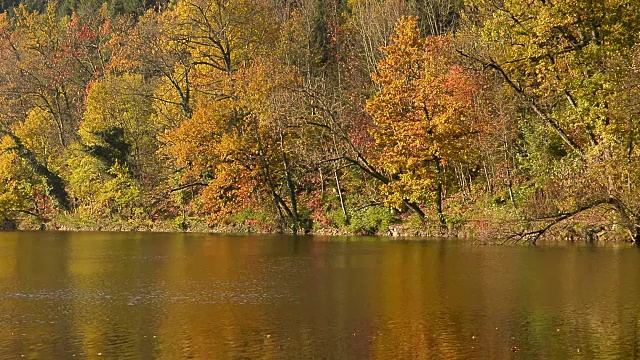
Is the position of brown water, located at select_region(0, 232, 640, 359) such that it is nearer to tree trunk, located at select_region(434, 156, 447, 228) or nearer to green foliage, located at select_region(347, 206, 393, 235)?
tree trunk, located at select_region(434, 156, 447, 228)

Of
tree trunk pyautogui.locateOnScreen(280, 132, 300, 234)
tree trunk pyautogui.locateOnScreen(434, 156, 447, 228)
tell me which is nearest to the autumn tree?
tree trunk pyautogui.locateOnScreen(434, 156, 447, 228)

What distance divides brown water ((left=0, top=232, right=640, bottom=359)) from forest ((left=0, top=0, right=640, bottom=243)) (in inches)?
185

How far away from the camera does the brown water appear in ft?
A: 59.4

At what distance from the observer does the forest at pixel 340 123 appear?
104 ft

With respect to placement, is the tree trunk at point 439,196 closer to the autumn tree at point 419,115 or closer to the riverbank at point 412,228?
the autumn tree at point 419,115

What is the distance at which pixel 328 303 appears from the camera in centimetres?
2392

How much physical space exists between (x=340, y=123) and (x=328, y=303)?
27602 mm

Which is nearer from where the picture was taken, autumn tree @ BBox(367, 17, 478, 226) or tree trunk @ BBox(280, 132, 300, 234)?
autumn tree @ BBox(367, 17, 478, 226)

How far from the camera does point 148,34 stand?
197 feet

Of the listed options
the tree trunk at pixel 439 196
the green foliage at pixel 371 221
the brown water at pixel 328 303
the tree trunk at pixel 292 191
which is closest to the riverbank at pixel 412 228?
the green foliage at pixel 371 221

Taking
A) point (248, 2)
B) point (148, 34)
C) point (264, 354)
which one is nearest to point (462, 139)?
point (248, 2)

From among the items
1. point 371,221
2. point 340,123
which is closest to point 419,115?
point 340,123

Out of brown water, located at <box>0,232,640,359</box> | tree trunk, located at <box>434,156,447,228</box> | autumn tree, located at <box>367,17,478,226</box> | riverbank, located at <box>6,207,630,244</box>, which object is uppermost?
autumn tree, located at <box>367,17,478,226</box>

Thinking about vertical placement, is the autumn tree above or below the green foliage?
above
